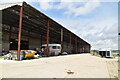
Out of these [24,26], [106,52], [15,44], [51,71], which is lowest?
[106,52]

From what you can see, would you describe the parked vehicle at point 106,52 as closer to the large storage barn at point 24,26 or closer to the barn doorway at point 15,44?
the large storage barn at point 24,26

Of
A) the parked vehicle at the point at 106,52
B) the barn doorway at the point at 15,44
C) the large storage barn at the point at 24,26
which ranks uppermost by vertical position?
the large storage barn at the point at 24,26

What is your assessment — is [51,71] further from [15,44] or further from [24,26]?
[15,44]

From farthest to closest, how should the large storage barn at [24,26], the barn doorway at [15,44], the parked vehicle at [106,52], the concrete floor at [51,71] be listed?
the parked vehicle at [106,52] < the barn doorway at [15,44] < the large storage barn at [24,26] < the concrete floor at [51,71]

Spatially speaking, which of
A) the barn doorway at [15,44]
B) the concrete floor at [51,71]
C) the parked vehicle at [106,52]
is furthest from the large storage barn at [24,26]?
the parked vehicle at [106,52]

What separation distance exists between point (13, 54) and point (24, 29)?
1526 centimetres

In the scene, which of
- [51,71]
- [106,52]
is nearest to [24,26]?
[106,52]

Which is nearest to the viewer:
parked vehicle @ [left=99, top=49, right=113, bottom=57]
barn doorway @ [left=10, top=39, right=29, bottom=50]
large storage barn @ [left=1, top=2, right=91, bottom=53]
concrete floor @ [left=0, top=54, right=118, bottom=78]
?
concrete floor @ [left=0, top=54, right=118, bottom=78]

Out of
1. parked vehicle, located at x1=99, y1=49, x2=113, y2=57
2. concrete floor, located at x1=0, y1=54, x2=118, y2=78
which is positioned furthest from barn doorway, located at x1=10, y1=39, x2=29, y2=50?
parked vehicle, located at x1=99, y1=49, x2=113, y2=57

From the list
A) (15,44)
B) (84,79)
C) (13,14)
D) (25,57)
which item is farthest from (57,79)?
(15,44)

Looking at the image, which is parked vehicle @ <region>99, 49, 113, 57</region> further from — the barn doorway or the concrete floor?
the concrete floor

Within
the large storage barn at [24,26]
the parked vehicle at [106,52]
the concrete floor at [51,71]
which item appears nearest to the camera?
the concrete floor at [51,71]

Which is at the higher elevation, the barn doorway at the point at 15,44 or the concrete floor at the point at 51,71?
the barn doorway at the point at 15,44

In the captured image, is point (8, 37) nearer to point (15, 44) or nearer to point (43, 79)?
point (15, 44)
